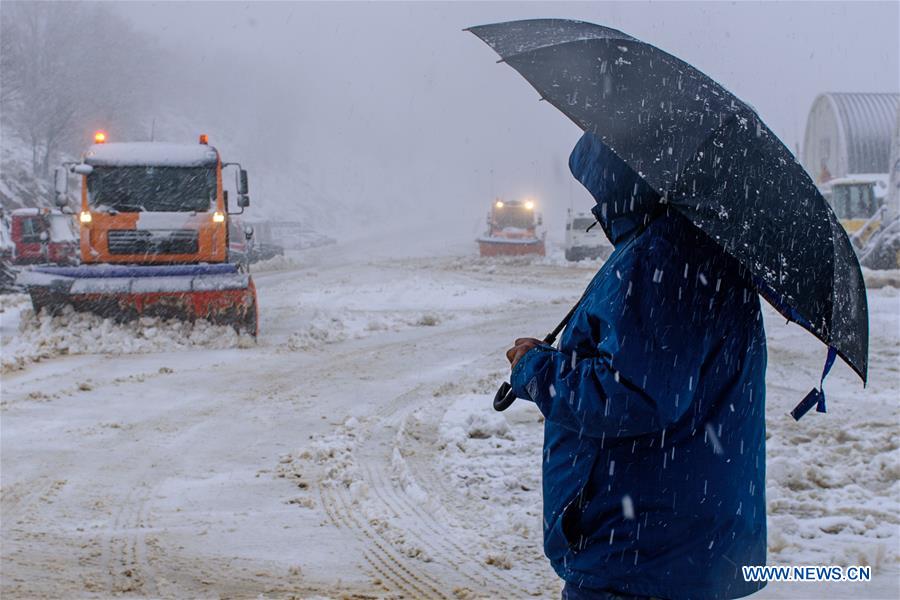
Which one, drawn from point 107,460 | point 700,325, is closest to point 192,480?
point 107,460

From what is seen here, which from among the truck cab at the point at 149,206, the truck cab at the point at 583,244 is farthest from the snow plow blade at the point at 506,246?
the truck cab at the point at 149,206

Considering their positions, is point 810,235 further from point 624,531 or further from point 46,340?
point 46,340

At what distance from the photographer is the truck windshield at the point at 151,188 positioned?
13.9m

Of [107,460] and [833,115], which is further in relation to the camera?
[833,115]

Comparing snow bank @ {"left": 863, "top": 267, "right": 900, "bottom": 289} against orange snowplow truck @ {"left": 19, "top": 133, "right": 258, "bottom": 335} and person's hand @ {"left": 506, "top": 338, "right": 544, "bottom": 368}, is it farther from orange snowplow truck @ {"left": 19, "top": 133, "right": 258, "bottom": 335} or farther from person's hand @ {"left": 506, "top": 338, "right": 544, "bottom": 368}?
person's hand @ {"left": 506, "top": 338, "right": 544, "bottom": 368}

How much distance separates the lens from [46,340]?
459 inches

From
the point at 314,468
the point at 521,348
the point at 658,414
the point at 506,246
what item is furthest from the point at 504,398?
the point at 506,246

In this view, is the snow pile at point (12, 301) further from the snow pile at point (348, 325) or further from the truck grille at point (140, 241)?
the snow pile at point (348, 325)

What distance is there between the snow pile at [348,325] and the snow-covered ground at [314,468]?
27 cm

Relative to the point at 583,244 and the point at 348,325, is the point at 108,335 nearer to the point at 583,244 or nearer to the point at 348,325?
the point at 348,325

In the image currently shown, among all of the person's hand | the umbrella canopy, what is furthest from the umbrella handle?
the umbrella canopy

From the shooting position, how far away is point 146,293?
40.1 feet

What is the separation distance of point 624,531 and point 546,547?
229 millimetres

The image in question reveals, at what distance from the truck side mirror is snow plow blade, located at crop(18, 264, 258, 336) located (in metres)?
1.19
